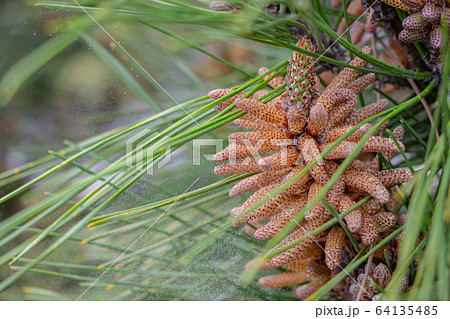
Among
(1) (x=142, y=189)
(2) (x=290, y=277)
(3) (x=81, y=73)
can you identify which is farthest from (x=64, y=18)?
(2) (x=290, y=277)

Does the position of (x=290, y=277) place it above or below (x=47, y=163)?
below
